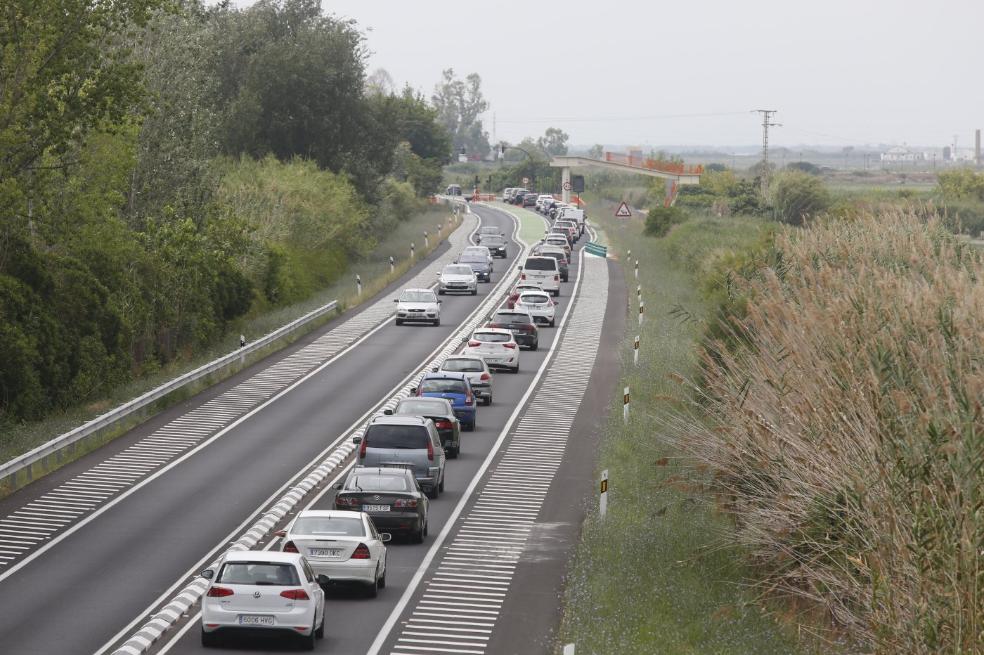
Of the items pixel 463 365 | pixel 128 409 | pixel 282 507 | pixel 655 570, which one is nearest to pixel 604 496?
pixel 655 570

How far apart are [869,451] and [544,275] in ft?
169

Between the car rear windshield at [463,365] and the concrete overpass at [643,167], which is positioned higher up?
the concrete overpass at [643,167]

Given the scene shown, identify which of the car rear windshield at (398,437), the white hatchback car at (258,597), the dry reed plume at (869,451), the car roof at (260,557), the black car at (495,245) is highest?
the dry reed plume at (869,451)

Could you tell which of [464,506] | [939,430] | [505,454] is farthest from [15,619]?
[505,454]

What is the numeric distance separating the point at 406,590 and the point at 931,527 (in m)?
9.71

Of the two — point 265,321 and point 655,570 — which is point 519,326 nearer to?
point 265,321

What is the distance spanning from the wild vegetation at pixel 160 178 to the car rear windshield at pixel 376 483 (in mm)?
12260

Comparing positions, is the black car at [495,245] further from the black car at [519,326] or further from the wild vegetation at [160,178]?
the black car at [519,326]

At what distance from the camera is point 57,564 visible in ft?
84.5

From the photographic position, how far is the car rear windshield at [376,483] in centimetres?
2634

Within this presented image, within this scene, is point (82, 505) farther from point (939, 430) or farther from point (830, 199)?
point (830, 199)

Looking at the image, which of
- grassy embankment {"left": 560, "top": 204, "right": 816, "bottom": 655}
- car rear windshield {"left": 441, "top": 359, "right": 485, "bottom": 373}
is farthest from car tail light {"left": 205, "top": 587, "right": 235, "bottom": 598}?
car rear windshield {"left": 441, "top": 359, "right": 485, "bottom": 373}

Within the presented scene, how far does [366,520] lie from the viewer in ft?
76.6

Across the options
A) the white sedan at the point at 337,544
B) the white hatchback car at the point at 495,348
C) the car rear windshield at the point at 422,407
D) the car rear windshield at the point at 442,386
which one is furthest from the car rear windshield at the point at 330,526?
the white hatchback car at the point at 495,348
